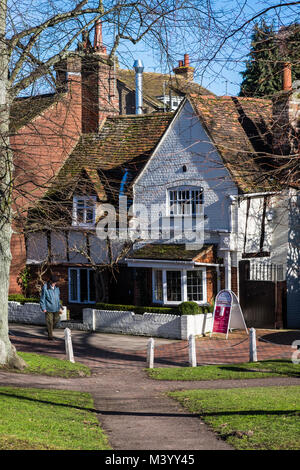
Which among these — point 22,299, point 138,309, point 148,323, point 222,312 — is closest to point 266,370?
point 222,312

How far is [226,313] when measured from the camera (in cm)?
2439

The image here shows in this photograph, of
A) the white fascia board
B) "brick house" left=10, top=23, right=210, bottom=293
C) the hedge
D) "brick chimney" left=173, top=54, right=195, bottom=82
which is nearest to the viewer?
"brick chimney" left=173, top=54, right=195, bottom=82

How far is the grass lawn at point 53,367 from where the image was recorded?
1770cm

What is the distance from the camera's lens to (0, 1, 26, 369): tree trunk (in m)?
16.1

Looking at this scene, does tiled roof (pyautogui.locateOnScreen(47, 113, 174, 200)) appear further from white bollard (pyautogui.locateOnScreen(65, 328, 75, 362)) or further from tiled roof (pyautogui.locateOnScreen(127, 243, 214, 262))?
white bollard (pyautogui.locateOnScreen(65, 328, 75, 362))

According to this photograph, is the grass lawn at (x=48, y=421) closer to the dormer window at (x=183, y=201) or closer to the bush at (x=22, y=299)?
the dormer window at (x=183, y=201)

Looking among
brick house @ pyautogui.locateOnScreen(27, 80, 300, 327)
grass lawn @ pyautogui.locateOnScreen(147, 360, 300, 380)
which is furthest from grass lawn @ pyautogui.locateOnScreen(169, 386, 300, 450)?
brick house @ pyautogui.locateOnScreen(27, 80, 300, 327)

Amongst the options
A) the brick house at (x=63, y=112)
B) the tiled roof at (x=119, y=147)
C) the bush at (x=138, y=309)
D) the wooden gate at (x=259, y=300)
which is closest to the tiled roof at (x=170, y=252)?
the wooden gate at (x=259, y=300)

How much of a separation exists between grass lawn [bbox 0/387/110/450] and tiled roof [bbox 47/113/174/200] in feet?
50.2

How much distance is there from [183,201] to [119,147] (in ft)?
16.5

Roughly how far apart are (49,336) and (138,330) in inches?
134

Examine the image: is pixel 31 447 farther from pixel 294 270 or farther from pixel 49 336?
pixel 294 270

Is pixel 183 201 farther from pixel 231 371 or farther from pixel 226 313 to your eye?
pixel 231 371

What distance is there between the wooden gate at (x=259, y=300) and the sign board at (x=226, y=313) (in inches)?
92.5
